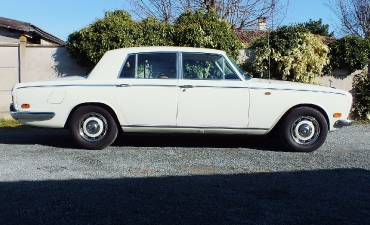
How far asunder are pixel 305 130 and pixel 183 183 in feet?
8.94

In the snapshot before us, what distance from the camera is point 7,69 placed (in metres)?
11.2

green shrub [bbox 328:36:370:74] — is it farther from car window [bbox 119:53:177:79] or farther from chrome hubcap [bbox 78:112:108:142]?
chrome hubcap [bbox 78:112:108:142]

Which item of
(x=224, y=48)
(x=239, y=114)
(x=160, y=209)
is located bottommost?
(x=160, y=209)

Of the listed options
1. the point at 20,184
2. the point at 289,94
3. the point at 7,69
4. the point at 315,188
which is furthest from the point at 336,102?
the point at 7,69

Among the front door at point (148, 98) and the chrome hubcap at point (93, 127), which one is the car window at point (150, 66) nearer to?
the front door at point (148, 98)

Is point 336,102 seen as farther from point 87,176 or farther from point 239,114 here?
point 87,176

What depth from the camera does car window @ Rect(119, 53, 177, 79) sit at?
23.8 feet

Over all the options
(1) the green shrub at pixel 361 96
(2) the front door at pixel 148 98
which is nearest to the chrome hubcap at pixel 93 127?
(2) the front door at pixel 148 98

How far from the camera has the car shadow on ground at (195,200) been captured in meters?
4.09

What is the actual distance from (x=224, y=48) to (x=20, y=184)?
23.3ft

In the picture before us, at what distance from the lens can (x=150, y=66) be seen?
24.0ft

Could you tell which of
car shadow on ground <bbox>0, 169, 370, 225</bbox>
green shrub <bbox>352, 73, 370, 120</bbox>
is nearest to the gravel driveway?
car shadow on ground <bbox>0, 169, 370, 225</bbox>

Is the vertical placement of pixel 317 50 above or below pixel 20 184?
above

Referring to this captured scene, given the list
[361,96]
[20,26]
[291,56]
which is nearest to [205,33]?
[291,56]
